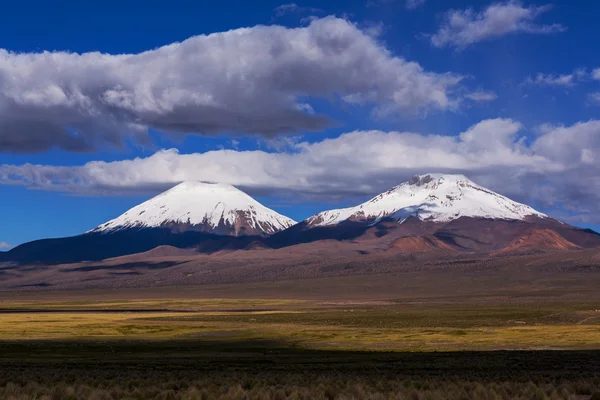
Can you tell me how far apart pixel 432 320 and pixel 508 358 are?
58219 mm

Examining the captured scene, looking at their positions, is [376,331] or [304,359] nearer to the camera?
[304,359]

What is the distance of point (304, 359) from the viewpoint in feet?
167

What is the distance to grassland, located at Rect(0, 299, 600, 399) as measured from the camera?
24.5 m

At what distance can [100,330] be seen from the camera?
90.4 metres

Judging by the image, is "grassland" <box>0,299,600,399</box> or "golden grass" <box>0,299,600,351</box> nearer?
"grassland" <box>0,299,600,399</box>

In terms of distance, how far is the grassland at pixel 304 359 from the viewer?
2452 centimetres

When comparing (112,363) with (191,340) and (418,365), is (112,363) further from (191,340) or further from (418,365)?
(191,340)

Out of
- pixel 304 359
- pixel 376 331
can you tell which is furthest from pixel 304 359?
pixel 376 331

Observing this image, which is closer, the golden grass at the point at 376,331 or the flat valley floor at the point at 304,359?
the flat valley floor at the point at 304,359

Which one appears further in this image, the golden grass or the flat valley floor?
the golden grass

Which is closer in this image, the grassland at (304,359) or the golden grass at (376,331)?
the grassland at (304,359)

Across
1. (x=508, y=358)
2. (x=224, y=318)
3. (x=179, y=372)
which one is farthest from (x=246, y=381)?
(x=224, y=318)

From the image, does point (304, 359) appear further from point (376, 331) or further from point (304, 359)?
point (376, 331)

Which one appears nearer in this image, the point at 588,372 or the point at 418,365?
the point at 588,372
